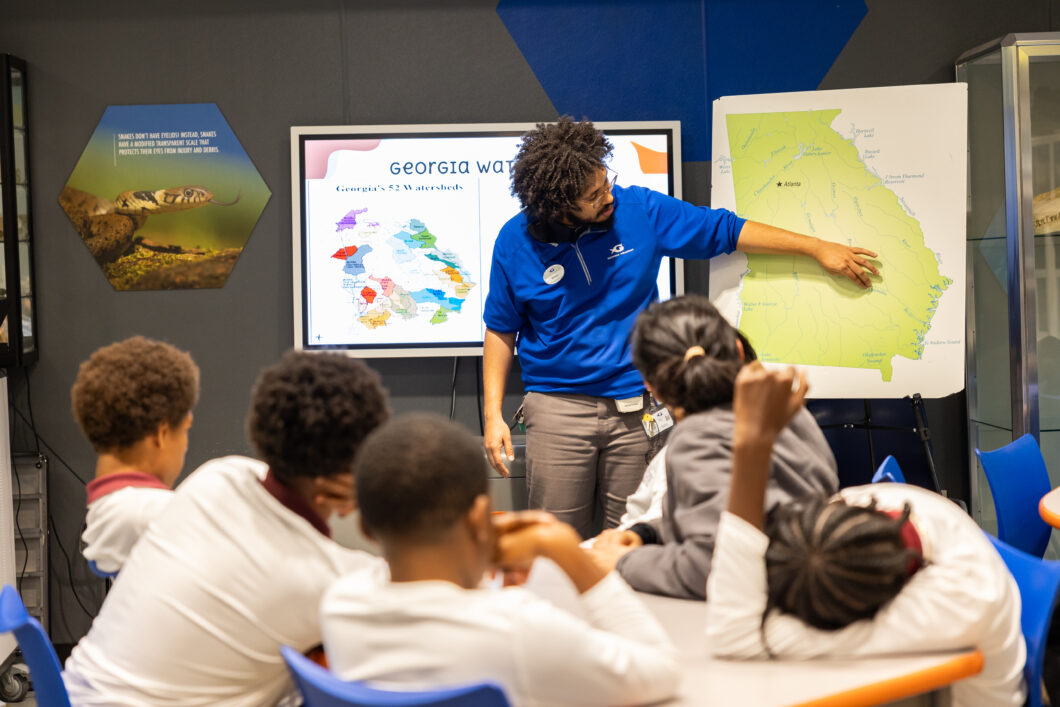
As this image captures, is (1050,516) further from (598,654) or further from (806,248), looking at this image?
(598,654)

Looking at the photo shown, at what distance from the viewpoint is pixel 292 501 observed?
54.0 inches

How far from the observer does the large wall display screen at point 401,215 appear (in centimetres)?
386

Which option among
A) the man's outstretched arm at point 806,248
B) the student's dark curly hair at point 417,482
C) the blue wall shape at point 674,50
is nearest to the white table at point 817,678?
the student's dark curly hair at point 417,482

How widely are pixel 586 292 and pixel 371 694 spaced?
205 centimetres

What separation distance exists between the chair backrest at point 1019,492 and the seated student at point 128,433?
2.24 m

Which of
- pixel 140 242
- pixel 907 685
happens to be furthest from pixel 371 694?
pixel 140 242

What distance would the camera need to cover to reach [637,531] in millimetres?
1918

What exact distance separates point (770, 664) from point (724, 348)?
60 centimetres

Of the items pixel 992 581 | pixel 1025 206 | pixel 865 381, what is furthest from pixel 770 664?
pixel 1025 206

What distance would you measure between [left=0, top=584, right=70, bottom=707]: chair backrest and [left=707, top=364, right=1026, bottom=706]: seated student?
3.44ft

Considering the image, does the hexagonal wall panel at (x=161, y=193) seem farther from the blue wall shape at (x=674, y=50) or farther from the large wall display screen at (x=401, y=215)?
the blue wall shape at (x=674, y=50)

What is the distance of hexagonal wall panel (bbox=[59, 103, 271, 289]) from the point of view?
3.94 metres

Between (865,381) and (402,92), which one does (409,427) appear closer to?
(865,381)

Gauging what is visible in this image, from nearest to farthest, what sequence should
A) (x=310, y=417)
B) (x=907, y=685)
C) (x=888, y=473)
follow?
(x=907, y=685), (x=310, y=417), (x=888, y=473)
